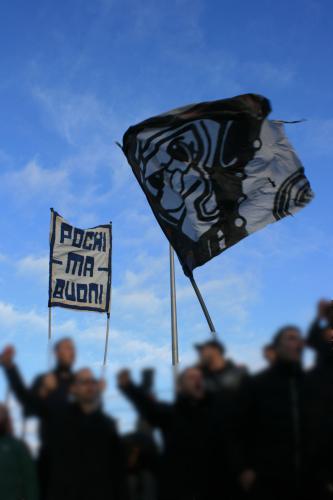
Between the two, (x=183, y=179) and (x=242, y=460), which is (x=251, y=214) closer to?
(x=183, y=179)

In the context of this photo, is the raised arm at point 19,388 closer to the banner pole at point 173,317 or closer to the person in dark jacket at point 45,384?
the person in dark jacket at point 45,384

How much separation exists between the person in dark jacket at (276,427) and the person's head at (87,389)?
1130 mm

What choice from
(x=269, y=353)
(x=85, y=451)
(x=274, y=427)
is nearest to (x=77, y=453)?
(x=85, y=451)

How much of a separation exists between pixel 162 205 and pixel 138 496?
5822 mm

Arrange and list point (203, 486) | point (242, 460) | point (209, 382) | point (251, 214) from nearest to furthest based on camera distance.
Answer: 1. point (242, 460)
2. point (203, 486)
3. point (209, 382)
4. point (251, 214)

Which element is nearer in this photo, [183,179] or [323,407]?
[323,407]

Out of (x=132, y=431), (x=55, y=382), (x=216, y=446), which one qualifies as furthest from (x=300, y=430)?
(x=55, y=382)

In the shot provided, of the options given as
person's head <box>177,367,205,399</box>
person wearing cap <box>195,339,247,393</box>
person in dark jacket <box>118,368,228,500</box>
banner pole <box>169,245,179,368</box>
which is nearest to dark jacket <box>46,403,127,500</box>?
person in dark jacket <box>118,368,228,500</box>

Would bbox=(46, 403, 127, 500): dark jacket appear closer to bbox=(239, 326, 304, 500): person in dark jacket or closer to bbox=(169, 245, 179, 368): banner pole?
bbox=(239, 326, 304, 500): person in dark jacket

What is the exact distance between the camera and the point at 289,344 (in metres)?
4.38

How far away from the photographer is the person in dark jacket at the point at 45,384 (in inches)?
190

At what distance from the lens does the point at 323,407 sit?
4.34 meters

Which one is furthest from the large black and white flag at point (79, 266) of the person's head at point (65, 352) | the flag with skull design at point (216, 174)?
the person's head at point (65, 352)

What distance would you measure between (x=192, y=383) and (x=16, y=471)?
1.63 m
